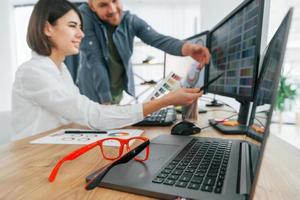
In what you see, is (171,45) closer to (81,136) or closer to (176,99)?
(176,99)

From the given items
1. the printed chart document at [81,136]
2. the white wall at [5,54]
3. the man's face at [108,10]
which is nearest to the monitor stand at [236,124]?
the printed chart document at [81,136]

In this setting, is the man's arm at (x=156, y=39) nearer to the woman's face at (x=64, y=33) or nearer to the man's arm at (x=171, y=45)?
the man's arm at (x=171, y=45)

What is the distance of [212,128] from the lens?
3.08 ft

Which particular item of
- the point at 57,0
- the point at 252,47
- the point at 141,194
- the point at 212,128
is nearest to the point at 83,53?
the point at 57,0

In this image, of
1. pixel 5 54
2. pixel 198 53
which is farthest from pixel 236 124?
pixel 5 54

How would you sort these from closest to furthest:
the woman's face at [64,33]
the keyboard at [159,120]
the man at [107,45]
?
the keyboard at [159,120], the woman's face at [64,33], the man at [107,45]

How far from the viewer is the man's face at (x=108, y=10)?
4.58 ft

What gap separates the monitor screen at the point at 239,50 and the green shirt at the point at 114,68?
75 cm

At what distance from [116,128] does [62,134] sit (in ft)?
0.60

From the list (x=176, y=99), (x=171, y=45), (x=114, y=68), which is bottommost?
(x=176, y=99)

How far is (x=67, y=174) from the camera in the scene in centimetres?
51

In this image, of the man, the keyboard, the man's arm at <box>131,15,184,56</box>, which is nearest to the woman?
the keyboard

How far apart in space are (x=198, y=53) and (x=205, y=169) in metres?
0.79

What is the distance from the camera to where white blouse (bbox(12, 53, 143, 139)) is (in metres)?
0.90
